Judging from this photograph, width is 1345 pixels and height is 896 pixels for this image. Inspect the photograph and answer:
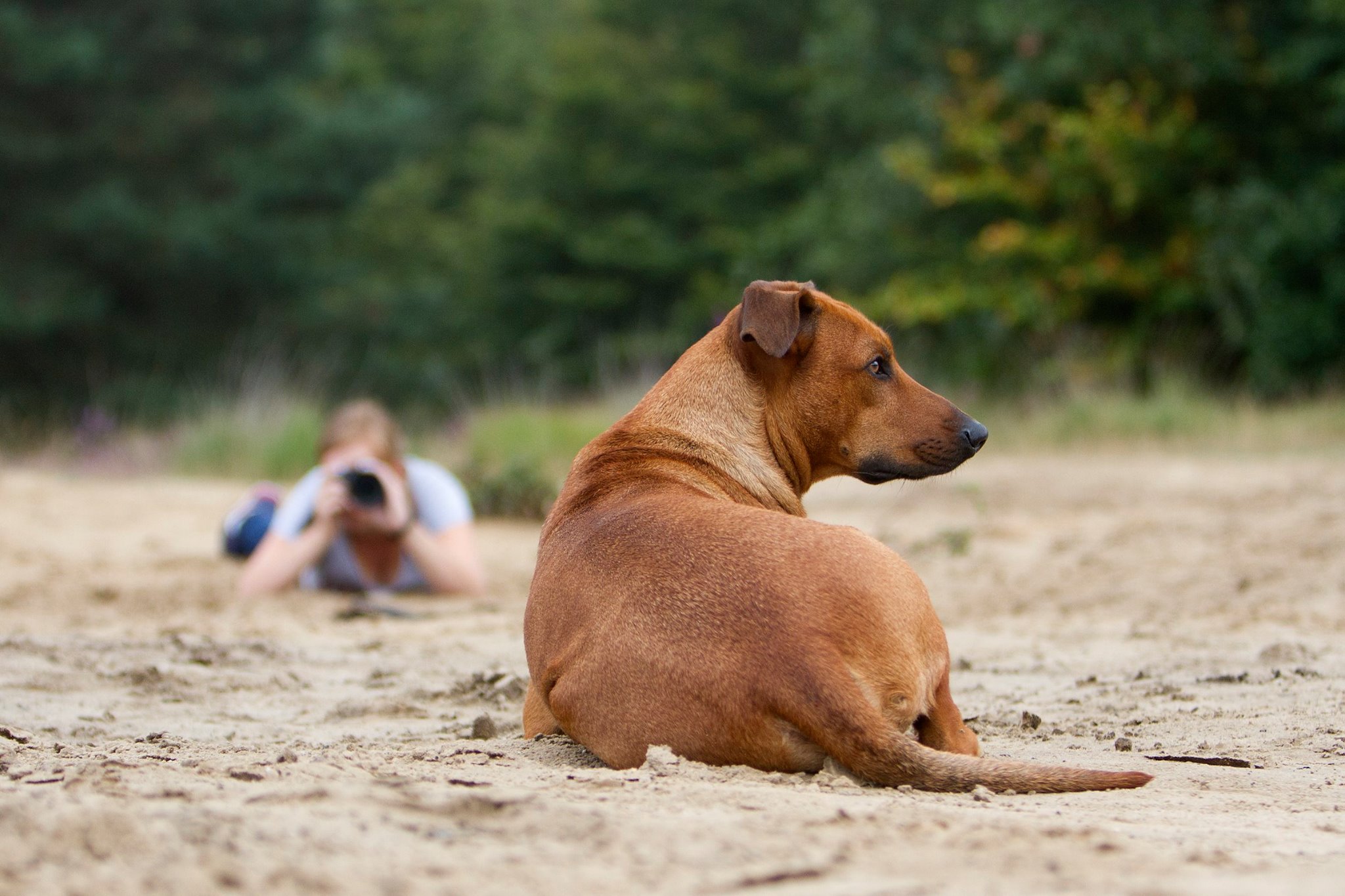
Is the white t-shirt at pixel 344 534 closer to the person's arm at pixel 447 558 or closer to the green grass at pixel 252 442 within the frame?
the person's arm at pixel 447 558

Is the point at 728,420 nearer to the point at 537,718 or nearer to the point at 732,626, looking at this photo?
the point at 537,718

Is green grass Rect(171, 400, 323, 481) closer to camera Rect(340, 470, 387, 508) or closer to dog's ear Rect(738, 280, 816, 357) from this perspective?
camera Rect(340, 470, 387, 508)

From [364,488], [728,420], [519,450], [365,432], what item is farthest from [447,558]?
Result: [519,450]

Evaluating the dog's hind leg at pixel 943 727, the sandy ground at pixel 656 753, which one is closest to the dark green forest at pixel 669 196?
the sandy ground at pixel 656 753

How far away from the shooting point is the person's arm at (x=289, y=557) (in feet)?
23.8

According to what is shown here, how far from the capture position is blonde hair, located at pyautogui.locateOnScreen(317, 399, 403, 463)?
7.37m

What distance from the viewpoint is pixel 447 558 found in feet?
24.3

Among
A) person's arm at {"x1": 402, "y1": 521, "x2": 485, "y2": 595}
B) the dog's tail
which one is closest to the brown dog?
the dog's tail

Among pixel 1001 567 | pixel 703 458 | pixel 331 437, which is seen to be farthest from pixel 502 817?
pixel 1001 567

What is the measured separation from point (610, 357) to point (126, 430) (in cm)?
1017

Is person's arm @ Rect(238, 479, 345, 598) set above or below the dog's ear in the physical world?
below

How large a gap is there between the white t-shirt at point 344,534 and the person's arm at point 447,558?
0.07m

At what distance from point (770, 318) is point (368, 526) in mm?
3432

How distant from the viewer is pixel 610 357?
2594 centimetres
